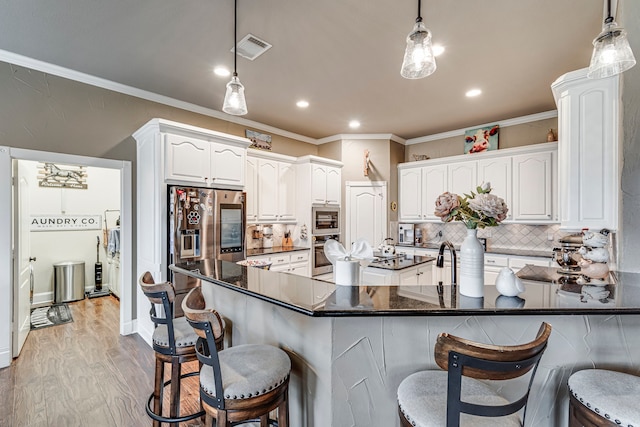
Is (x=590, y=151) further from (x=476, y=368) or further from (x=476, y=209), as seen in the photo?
(x=476, y=368)

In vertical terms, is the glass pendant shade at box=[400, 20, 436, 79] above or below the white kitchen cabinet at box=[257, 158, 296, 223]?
above

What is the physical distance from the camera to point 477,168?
4656mm

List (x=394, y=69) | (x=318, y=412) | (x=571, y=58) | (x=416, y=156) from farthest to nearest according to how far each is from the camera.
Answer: (x=416, y=156) < (x=394, y=69) < (x=571, y=58) < (x=318, y=412)

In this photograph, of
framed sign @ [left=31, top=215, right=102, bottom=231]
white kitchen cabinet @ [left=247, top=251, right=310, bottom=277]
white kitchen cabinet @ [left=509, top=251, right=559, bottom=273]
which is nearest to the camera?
white kitchen cabinet @ [left=509, top=251, right=559, bottom=273]

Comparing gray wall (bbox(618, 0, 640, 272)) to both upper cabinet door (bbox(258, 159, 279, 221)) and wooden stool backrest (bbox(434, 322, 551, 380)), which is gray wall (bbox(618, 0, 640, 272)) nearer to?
wooden stool backrest (bbox(434, 322, 551, 380))

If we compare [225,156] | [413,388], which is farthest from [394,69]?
[413,388]

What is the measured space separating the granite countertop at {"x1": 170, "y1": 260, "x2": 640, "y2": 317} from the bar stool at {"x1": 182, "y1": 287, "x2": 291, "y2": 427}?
27 cm

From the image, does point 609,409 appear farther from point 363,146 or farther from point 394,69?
point 363,146

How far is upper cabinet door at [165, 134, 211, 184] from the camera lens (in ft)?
10.5

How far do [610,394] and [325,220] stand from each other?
414 cm

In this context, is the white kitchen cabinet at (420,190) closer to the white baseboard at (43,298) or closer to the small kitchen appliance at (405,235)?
the small kitchen appliance at (405,235)

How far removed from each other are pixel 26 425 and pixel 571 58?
5.26 meters

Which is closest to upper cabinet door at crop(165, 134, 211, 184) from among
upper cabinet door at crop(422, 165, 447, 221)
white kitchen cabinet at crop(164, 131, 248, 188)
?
white kitchen cabinet at crop(164, 131, 248, 188)

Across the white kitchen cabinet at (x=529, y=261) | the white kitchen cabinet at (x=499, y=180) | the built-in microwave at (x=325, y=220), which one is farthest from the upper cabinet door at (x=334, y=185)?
the white kitchen cabinet at (x=529, y=261)
